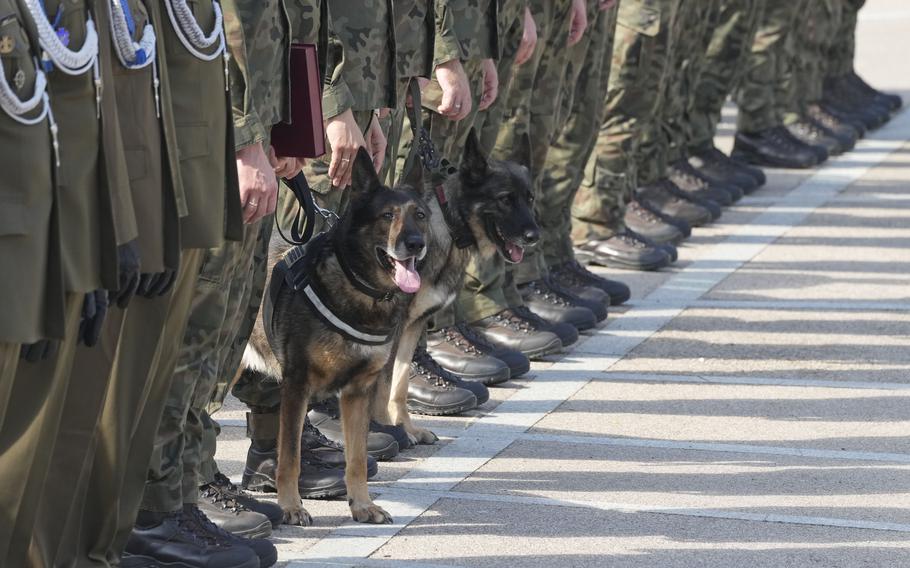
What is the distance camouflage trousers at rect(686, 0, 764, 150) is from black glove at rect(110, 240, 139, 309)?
855 cm

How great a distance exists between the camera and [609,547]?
499 centimetres

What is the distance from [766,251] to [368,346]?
546cm

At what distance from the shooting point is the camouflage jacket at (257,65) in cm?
432

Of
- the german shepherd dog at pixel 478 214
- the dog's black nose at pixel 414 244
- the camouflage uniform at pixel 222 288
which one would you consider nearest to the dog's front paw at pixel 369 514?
the camouflage uniform at pixel 222 288

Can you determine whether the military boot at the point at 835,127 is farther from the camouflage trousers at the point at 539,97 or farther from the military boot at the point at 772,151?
the camouflage trousers at the point at 539,97

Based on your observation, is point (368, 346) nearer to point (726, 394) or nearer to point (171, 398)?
point (171, 398)

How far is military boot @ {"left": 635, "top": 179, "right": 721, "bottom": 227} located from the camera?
35.3 ft

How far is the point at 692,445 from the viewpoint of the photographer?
20.5ft

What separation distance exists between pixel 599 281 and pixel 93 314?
529 cm

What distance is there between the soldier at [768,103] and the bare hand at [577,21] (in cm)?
535

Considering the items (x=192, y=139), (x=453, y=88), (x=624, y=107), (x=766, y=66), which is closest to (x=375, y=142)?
(x=453, y=88)

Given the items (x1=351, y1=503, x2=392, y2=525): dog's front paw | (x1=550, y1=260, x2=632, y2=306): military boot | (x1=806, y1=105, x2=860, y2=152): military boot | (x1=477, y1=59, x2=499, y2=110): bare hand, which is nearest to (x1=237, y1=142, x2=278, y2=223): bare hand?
(x1=351, y1=503, x2=392, y2=525): dog's front paw

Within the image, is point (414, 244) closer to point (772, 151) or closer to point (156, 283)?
point (156, 283)

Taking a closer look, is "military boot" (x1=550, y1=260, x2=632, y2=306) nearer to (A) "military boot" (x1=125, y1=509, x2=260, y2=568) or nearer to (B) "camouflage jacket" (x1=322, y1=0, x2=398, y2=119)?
(B) "camouflage jacket" (x1=322, y1=0, x2=398, y2=119)
